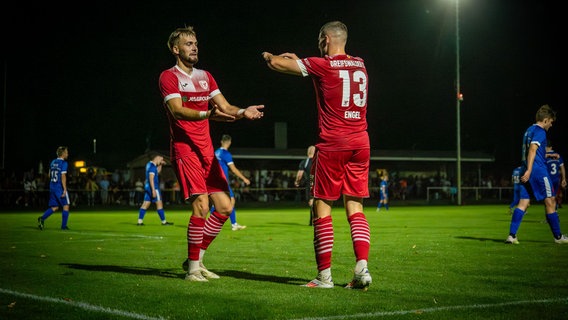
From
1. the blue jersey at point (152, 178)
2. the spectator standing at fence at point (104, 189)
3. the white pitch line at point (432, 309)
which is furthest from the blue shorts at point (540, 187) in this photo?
the spectator standing at fence at point (104, 189)

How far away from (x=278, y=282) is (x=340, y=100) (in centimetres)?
205

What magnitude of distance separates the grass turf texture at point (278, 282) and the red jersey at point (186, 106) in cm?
151

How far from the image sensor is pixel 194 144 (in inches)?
299

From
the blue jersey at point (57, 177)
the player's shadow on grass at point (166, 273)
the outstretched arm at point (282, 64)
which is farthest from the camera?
the blue jersey at point (57, 177)

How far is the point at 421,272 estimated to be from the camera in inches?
308

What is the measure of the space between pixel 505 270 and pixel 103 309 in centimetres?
490

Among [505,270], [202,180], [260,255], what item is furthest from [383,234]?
[202,180]

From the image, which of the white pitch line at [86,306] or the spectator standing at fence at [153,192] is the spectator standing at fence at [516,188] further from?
the spectator standing at fence at [153,192]

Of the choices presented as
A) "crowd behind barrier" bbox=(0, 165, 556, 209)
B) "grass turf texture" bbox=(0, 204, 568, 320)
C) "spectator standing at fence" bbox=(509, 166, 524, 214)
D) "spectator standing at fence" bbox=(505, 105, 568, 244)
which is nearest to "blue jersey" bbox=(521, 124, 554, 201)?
"spectator standing at fence" bbox=(505, 105, 568, 244)

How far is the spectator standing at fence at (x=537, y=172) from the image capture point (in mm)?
11375

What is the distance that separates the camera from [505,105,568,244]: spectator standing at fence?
37.3 feet

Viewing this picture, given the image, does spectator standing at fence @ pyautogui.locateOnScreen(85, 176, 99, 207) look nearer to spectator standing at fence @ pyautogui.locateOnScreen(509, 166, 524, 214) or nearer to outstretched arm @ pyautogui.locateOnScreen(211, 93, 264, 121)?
spectator standing at fence @ pyautogui.locateOnScreen(509, 166, 524, 214)

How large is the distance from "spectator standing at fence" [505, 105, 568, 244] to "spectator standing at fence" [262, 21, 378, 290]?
17.8ft

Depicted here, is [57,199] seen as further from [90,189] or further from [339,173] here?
[90,189]
